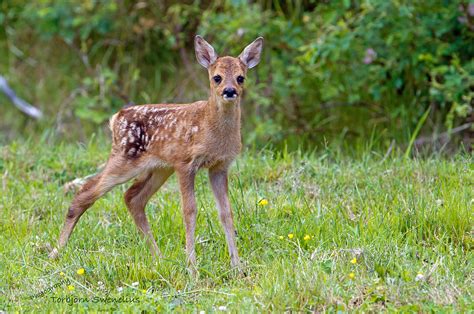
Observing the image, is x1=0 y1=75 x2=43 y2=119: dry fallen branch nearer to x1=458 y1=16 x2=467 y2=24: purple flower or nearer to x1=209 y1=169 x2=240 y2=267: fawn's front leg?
x1=458 y1=16 x2=467 y2=24: purple flower

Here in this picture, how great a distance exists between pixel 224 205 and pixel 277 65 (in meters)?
4.56

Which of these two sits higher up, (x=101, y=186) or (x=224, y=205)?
(x=101, y=186)

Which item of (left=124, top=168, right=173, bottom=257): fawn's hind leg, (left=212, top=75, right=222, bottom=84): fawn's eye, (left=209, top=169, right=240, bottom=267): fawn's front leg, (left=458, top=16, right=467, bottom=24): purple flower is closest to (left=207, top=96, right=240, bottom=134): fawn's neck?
(left=212, top=75, right=222, bottom=84): fawn's eye

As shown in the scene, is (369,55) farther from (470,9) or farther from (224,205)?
(224,205)

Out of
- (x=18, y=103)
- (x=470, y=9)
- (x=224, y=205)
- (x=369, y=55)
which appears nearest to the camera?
Result: (x=224, y=205)

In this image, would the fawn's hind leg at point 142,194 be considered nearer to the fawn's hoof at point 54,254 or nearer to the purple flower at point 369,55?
the fawn's hoof at point 54,254

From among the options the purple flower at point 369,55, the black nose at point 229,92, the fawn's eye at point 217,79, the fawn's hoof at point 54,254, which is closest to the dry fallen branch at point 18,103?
the purple flower at point 369,55

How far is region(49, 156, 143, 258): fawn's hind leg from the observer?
6.12 m

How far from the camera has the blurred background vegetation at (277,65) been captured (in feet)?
29.6

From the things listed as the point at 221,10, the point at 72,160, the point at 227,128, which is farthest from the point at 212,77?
the point at 221,10

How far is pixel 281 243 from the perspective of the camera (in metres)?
5.66

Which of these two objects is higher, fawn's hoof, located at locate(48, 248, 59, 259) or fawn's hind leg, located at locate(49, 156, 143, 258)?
fawn's hind leg, located at locate(49, 156, 143, 258)

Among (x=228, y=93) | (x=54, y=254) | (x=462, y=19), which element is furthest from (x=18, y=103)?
(x=228, y=93)

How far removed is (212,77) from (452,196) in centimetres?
176
